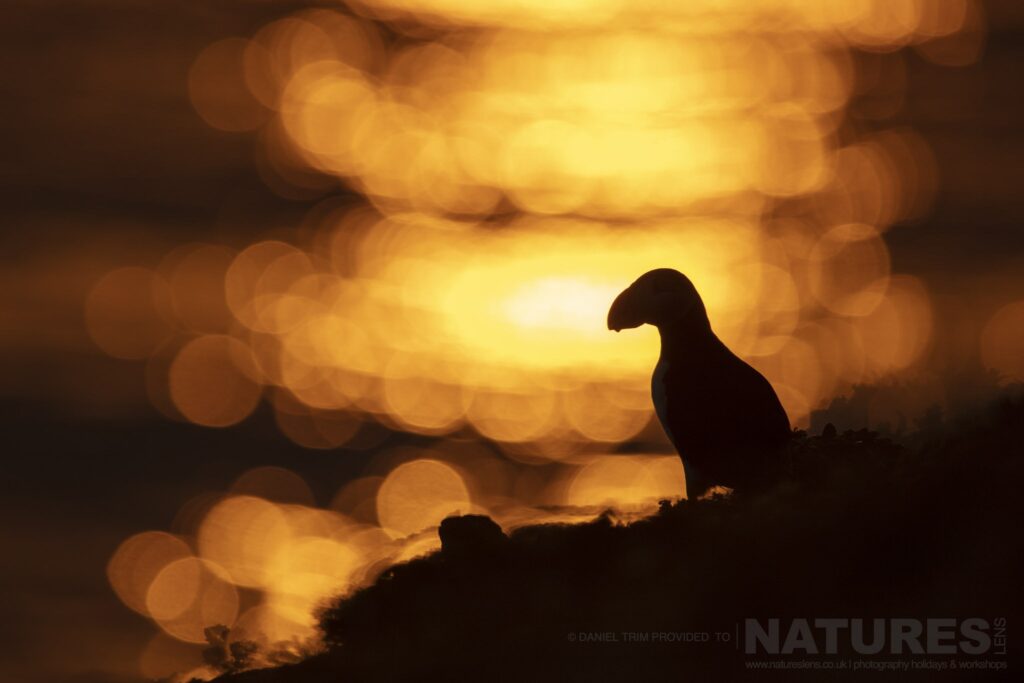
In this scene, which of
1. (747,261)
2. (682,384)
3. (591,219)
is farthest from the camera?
(591,219)

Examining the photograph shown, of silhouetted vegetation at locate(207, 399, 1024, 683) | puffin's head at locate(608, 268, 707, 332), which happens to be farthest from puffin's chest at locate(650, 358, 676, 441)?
silhouetted vegetation at locate(207, 399, 1024, 683)

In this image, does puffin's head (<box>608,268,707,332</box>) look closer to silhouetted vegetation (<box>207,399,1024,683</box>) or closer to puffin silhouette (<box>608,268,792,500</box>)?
puffin silhouette (<box>608,268,792,500</box>)

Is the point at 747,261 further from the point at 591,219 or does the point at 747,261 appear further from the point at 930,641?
the point at 930,641

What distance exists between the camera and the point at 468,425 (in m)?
164

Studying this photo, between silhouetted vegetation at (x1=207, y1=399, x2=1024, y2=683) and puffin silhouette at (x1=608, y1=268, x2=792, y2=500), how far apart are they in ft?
3.31

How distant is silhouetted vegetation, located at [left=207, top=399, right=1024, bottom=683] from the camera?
63.7ft

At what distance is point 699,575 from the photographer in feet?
66.5

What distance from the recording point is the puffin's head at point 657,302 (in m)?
24.8

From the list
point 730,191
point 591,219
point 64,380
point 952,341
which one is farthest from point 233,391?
point 952,341

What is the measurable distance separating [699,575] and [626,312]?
561 centimetres

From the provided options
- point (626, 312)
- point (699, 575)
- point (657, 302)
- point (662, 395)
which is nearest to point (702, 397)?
point (662, 395)

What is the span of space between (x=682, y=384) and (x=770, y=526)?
13.4ft

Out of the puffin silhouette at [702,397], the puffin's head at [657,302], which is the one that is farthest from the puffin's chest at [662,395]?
the puffin's head at [657,302]

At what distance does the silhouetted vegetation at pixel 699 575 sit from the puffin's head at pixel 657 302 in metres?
2.72
